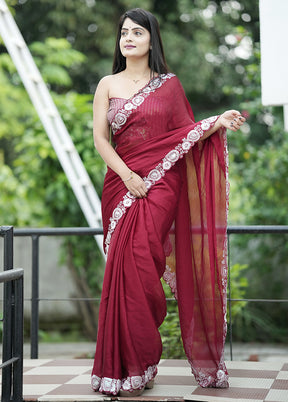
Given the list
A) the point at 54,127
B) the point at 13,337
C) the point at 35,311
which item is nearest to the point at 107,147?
Result: the point at 13,337

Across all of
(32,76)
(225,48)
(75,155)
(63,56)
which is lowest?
(75,155)

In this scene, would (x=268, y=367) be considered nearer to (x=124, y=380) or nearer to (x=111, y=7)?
Result: (x=124, y=380)

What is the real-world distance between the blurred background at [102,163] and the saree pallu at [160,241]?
1065mm

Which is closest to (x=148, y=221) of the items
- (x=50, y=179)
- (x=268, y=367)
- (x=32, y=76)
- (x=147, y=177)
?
(x=147, y=177)

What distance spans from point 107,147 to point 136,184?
22cm

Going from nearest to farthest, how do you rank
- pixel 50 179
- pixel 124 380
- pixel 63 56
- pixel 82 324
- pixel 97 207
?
pixel 124 380 → pixel 97 207 → pixel 50 179 → pixel 82 324 → pixel 63 56

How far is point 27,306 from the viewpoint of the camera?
7070mm

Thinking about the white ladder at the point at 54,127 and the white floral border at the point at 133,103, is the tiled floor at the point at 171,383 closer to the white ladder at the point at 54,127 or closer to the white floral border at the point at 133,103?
the white floral border at the point at 133,103

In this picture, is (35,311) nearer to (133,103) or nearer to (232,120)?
(133,103)

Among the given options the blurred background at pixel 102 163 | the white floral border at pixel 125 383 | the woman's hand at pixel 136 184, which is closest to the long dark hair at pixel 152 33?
the woman's hand at pixel 136 184

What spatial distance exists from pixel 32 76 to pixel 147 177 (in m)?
2.77

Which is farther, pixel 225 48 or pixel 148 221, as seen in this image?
pixel 225 48

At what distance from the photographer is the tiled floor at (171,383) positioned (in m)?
2.78

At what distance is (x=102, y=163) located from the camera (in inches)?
232
